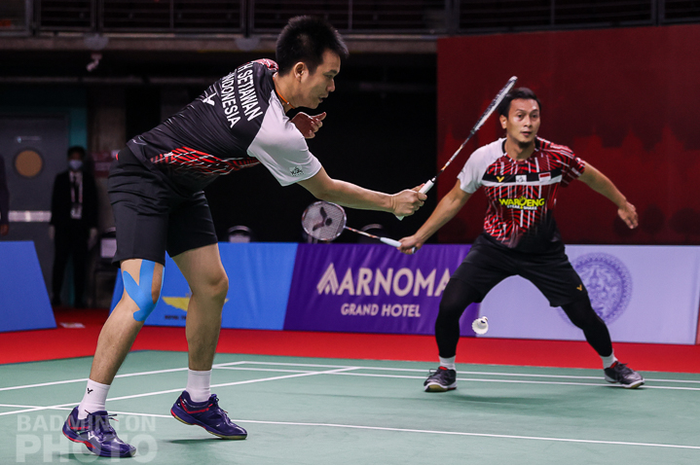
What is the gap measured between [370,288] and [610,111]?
3.77 m

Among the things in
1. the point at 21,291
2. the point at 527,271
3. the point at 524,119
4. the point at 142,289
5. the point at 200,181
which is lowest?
the point at 21,291

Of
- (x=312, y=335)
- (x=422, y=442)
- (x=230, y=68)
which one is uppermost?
(x=230, y=68)

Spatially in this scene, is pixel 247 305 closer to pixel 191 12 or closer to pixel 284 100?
pixel 191 12

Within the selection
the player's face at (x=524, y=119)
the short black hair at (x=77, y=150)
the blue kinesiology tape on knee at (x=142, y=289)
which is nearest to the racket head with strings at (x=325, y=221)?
→ the player's face at (x=524, y=119)

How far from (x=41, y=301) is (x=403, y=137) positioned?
5.83 m

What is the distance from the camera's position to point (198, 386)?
392 cm

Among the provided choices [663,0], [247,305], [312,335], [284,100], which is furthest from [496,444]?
[663,0]

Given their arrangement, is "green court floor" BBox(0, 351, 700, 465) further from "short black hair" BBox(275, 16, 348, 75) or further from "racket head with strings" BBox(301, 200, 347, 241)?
"short black hair" BBox(275, 16, 348, 75)

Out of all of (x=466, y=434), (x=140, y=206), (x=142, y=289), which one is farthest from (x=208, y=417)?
(x=466, y=434)

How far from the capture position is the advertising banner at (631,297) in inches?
321

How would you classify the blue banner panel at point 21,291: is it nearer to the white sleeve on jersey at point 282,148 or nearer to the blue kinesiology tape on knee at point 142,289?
the blue kinesiology tape on knee at point 142,289

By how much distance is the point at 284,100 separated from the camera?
3697mm

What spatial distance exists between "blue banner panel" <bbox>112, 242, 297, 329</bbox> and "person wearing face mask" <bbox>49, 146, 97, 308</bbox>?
3094 millimetres

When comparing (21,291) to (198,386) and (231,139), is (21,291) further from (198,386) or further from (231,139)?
(231,139)
